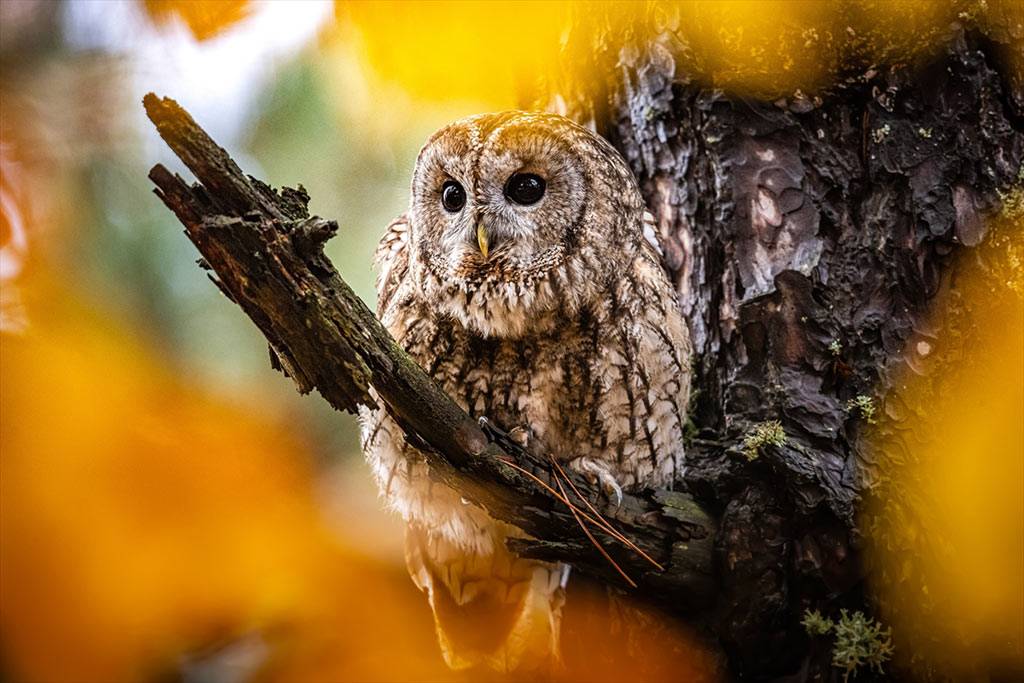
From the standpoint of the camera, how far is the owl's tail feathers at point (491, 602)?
1785 mm

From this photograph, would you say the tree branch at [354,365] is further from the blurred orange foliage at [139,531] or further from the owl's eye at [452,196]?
the owl's eye at [452,196]

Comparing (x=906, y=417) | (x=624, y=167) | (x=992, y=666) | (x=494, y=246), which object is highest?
(x=624, y=167)

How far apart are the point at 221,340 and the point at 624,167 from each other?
95 centimetres

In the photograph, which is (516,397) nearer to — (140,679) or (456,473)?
(456,473)

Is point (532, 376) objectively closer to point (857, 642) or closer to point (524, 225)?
point (524, 225)

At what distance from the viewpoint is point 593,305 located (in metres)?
1.73

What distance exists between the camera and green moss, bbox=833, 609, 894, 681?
1365 mm

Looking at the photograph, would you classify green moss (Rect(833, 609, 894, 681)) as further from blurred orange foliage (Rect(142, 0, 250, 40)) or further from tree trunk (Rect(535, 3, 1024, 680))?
blurred orange foliage (Rect(142, 0, 250, 40))

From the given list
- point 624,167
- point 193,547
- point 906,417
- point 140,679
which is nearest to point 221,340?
point 193,547

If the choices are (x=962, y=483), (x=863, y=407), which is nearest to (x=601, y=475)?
(x=863, y=407)

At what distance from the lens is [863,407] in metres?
1.52

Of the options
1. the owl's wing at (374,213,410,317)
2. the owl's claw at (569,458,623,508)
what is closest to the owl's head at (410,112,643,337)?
the owl's wing at (374,213,410,317)

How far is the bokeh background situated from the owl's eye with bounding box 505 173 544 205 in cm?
24

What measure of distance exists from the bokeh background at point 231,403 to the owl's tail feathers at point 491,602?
9cm
